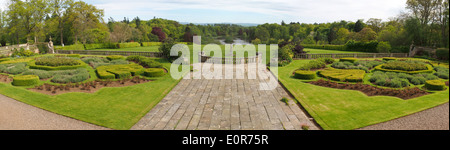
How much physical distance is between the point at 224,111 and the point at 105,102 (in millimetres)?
6669

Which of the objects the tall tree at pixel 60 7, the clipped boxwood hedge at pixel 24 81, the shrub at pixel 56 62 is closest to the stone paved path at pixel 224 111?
the clipped boxwood hedge at pixel 24 81

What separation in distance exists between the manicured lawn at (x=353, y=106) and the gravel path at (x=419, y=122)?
0.26 m

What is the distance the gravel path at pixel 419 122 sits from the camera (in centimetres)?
915

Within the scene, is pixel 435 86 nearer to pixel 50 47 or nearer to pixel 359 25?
pixel 50 47

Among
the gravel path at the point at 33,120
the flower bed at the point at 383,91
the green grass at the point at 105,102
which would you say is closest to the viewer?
the gravel path at the point at 33,120

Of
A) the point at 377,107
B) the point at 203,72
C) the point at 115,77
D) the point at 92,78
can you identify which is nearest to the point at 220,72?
the point at 203,72

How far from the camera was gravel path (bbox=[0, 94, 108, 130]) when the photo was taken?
31.4 feet

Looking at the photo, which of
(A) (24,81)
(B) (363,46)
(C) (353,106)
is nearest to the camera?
(C) (353,106)

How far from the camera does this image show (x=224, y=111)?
11367 mm

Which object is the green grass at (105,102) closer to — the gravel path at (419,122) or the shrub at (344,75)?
the gravel path at (419,122)

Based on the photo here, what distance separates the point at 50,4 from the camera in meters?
45.2

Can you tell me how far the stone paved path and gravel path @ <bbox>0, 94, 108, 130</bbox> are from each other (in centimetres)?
279

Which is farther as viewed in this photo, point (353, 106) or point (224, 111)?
point (353, 106)

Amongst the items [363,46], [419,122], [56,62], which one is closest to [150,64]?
[56,62]
